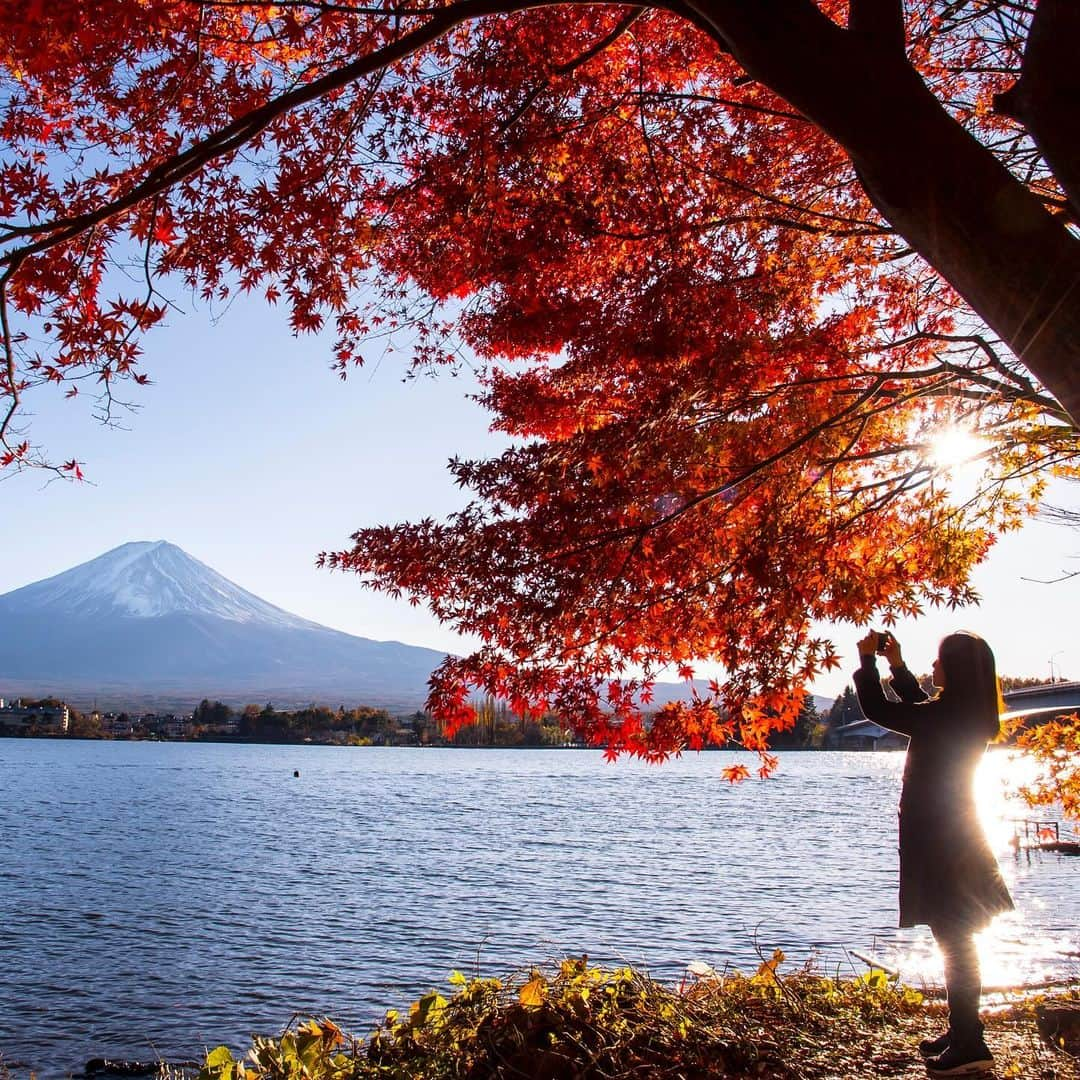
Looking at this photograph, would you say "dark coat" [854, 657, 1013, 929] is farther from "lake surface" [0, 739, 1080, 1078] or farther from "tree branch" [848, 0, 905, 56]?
"tree branch" [848, 0, 905, 56]

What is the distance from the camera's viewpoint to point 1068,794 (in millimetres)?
7586

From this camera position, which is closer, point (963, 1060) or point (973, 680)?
point (963, 1060)

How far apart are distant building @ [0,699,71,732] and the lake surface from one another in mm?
118555

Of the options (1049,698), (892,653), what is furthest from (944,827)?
(1049,698)

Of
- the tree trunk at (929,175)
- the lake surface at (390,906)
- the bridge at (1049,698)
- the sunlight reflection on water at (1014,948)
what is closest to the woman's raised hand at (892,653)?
the lake surface at (390,906)

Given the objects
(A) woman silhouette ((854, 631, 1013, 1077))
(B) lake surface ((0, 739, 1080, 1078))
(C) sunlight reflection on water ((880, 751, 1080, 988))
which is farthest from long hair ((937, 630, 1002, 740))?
(C) sunlight reflection on water ((880, 751, 1080, 988))

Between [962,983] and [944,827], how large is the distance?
0.65m

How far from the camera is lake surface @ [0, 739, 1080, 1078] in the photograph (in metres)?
12.9

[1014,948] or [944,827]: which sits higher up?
[944,827]

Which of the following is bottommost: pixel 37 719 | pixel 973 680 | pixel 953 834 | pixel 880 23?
pixel 37 719

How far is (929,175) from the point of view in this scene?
2805 mm

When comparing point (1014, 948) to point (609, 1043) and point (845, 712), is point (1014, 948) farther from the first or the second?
point (845, 712)

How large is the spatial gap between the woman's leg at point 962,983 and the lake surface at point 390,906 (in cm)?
45

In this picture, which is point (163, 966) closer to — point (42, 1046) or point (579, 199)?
point (42, 1046)
